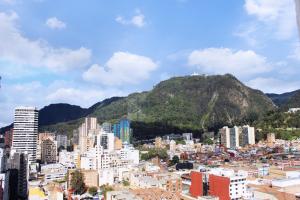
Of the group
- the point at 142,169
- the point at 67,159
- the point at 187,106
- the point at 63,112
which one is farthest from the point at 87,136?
the point at 63,112

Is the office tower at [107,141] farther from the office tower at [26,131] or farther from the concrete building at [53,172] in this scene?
the office tower at [26,131]

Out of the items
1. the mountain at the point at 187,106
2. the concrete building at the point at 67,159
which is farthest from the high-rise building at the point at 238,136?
the concrete building at the point at 67,159

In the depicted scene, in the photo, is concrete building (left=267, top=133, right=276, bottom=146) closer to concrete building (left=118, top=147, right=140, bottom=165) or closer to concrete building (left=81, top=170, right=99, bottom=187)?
concrete building (left=118, top=147, right=140, bottom=165)

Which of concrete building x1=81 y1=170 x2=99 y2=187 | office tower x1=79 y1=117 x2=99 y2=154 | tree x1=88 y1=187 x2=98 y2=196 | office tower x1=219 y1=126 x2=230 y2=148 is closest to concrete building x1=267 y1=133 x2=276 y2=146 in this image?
office tower x1=219 y1=126 x2=230 y2=148

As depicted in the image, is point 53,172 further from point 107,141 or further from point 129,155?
point 107,141

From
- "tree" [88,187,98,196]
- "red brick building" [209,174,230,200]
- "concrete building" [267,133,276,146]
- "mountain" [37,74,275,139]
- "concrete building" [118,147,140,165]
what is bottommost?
"tree" [88,187,98,196]
